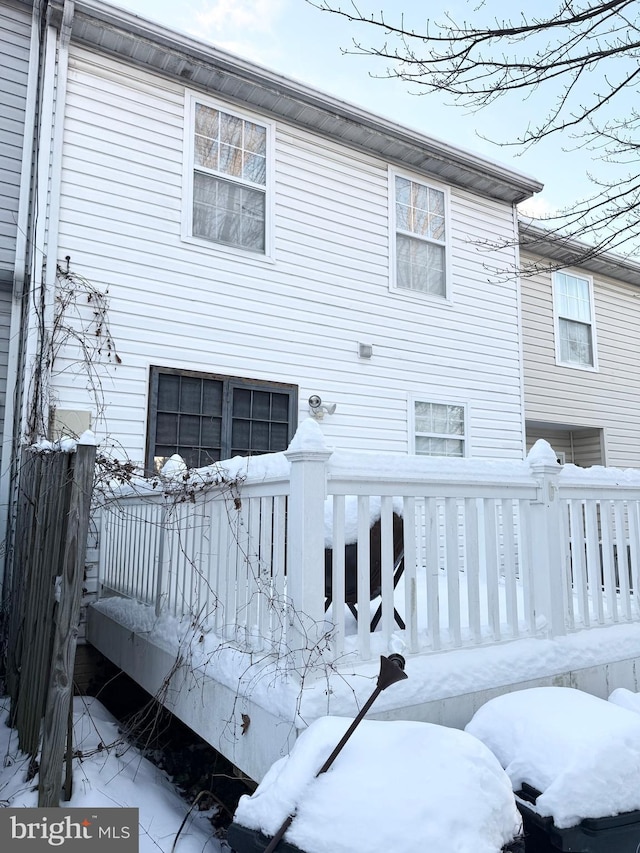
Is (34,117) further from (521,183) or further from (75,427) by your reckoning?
(521,183)

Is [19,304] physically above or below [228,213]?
below

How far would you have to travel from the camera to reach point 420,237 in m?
7.86

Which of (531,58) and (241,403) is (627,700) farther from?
(241,403)

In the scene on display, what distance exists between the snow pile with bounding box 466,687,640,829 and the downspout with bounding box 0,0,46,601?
14.2ft


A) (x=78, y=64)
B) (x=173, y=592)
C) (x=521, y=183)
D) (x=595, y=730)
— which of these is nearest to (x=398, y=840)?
(x=595, y=730)

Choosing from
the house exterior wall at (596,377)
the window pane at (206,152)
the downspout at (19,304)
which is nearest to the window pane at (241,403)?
the downspout at (19,304)

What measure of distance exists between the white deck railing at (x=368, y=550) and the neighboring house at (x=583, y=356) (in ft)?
21.8

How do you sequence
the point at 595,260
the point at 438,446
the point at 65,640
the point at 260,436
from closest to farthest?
the point at 65,640 < the point at 260,436 < the point at 438,446 < the point at 595,260

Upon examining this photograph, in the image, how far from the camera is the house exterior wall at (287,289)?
18.6 ft

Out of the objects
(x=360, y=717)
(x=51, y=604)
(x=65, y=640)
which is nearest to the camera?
(x=360, y=717)

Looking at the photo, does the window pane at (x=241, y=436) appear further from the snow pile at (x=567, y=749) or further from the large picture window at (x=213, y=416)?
the snow pile at (x=567, y=749)

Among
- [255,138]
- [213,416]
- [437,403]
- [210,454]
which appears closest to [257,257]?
[255,138]

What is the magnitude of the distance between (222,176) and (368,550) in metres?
5.06

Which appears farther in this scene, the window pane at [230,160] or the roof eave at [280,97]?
the window pane at [230,160]
